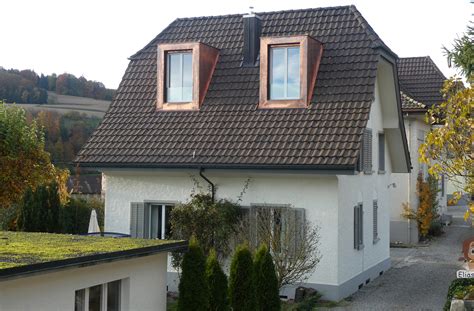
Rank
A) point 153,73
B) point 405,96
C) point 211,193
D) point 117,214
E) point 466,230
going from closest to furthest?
point 211,193, point 117,214, point 153,73, point 405,96, point 466,230

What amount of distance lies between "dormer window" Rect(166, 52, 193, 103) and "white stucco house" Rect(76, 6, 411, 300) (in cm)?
4

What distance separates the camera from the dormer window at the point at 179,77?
20.3m

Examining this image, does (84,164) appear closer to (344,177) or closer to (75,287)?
(344,177)

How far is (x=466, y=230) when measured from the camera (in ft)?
111

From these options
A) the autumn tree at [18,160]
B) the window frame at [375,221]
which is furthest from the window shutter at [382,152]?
the autumn tree at [18,160]

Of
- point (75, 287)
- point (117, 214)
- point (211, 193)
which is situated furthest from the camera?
point (117, 214)

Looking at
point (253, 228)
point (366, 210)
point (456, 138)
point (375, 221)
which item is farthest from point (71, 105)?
point (456, 138)

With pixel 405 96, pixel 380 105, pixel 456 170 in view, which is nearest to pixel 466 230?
pixel 405 96

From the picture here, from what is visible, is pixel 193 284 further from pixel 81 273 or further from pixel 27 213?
pixel 27 213

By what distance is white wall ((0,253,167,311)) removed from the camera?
8.06 meters

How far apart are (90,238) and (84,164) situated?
8160 mm

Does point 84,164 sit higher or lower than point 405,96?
lower

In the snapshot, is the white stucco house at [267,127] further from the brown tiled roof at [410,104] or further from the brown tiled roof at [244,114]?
the brown tiled roof at [410,104]

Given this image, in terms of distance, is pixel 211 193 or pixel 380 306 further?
pixel 211 193
